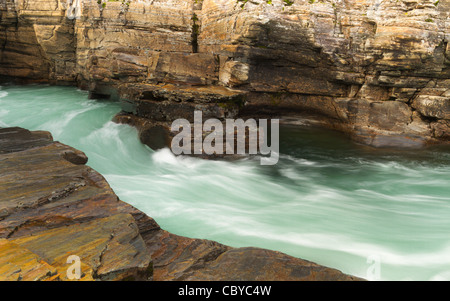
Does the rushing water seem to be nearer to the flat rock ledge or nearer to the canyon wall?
the canyon wall

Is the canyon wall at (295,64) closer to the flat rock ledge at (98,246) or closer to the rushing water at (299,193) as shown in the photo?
the rushing water at (299,193)

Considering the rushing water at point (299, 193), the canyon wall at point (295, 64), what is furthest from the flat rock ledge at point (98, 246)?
the canyon wall at point (295, 64)

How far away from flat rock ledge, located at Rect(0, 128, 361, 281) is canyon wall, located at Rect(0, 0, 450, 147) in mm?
4883

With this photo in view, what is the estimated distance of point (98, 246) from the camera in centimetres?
306

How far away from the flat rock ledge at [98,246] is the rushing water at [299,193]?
1.20 m

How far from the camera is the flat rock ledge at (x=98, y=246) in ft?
9.09

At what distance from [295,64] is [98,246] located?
7.95m

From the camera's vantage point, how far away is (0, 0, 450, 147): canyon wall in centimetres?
859

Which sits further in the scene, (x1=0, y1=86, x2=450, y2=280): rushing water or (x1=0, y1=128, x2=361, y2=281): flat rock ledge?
(x1=0, y1=86, x2=450, y2=280): rushing water

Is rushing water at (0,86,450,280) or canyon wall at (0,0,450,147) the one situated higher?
canyon wall at (0,0,450,147)

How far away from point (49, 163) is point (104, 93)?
7.95 metres

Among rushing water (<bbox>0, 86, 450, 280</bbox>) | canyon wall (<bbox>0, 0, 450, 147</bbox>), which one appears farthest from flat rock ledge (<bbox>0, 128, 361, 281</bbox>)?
canyon wall (<bbox>0, 0, 450, 147</bbox>)

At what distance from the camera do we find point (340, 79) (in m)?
9.36

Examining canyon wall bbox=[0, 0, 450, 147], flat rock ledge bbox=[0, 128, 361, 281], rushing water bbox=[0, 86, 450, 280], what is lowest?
rushing water bbox=[0, 86, 450, 280]
